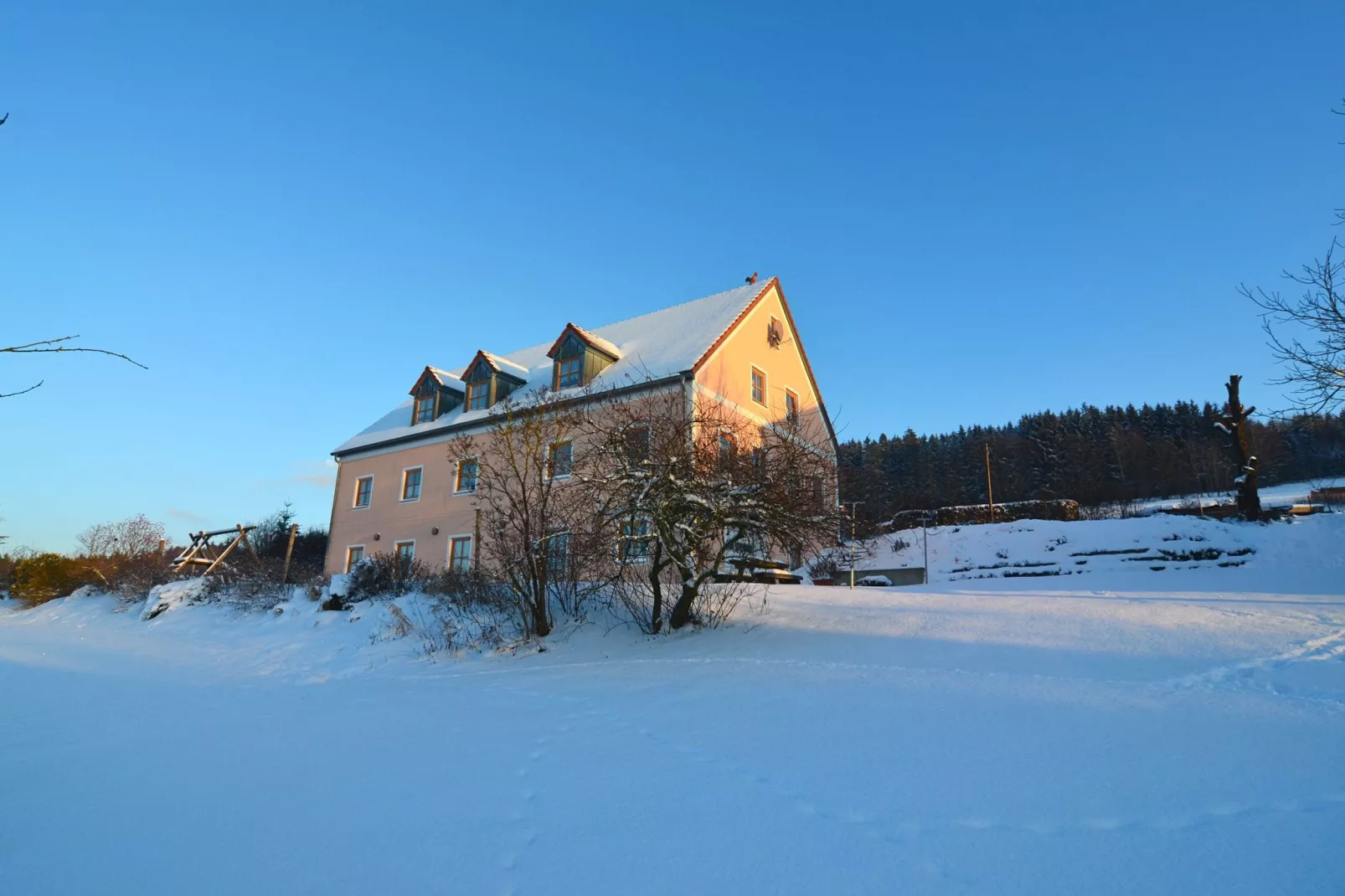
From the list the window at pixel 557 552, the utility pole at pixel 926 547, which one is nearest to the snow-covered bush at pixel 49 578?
the window at pixel 557 552

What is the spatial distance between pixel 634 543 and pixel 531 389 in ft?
37.1

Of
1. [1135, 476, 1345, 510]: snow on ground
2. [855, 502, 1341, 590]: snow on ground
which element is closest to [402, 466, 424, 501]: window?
[855, 502, 1341, 590]: snow on ground

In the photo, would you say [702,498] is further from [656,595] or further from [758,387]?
[758,387]

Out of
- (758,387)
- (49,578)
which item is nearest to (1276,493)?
(758,387)

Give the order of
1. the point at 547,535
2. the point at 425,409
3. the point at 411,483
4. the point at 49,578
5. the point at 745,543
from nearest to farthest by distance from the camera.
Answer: the point at 745,543
the point at 547,535
the point at 411,483
the point at 425,409
the point at 49,578

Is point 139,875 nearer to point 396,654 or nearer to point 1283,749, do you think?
Result: point 1283,749

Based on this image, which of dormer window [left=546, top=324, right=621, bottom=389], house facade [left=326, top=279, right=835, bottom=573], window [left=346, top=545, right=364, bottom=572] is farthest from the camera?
window [left=346, top=545, right=364, bottom=572]

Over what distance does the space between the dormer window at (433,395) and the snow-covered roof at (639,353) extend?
0.80 ft

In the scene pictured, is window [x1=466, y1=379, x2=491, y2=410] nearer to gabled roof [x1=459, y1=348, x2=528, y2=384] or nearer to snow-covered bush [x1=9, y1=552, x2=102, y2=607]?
gabled roof [x1=459, y1=348, x2=528, y2=384]

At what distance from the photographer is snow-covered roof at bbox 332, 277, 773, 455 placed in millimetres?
19891

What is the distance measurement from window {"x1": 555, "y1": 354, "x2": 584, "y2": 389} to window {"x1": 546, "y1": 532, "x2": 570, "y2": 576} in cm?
1001

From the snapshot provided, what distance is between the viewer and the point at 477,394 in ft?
77.9

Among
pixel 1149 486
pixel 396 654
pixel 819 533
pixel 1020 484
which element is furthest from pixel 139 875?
pixel 1149 486

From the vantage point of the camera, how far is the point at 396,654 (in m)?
10.7
